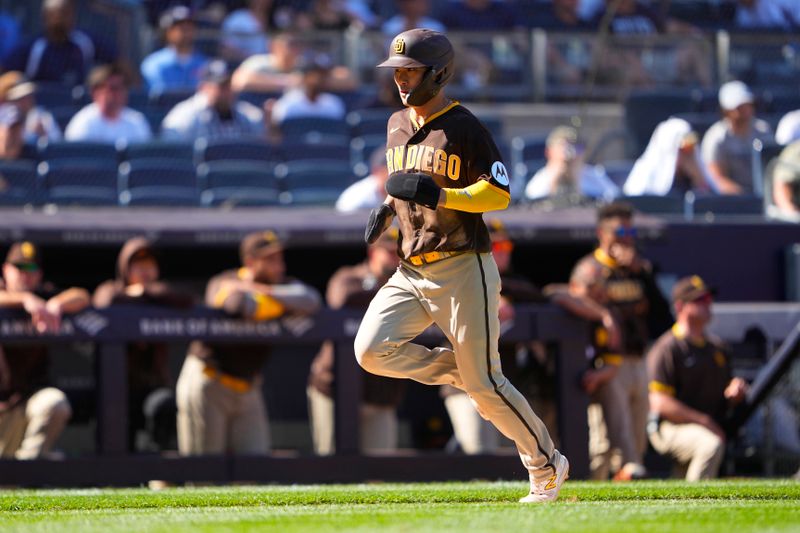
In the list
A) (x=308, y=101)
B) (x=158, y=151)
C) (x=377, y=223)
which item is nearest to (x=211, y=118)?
(x=158, y=151)

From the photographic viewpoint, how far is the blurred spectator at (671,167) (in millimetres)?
11055

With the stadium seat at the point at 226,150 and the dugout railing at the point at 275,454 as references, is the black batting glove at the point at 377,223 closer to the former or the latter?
the dugout railing at the point at 275,454

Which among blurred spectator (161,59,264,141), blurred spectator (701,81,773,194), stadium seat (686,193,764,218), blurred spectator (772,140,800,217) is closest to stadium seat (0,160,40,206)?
blurred spectator (161,59,264,141)

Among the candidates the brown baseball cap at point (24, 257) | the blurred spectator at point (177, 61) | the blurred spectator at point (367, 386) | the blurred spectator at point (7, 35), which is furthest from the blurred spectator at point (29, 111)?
the blurred spectator at point (367, 386)

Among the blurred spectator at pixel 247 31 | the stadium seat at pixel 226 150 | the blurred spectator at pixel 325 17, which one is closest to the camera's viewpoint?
the stadium seat at pixel 226 150

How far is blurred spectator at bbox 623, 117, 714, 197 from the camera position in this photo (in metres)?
11.1

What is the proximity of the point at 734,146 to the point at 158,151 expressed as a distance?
15.4 feet

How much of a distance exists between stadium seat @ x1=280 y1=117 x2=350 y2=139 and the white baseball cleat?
6562 millimetres

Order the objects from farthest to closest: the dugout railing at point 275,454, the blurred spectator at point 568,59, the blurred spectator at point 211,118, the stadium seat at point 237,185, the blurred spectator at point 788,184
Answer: the blurred spectator at point 568,59, the blurred spectator at point 211,118, the blurred spectator at point 788,184, the stadium seat at point 237,185, the dugout railing at point 275,454

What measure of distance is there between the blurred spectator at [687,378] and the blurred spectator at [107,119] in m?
4.52

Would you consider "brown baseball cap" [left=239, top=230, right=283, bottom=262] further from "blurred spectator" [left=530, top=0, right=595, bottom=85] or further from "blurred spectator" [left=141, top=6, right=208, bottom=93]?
"blurred spectator" [left=530, top=0, right=595, bottom=85]

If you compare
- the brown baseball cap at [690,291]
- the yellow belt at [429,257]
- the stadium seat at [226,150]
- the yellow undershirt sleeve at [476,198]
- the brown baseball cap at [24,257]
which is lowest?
the brown baseball cap at [690,291]

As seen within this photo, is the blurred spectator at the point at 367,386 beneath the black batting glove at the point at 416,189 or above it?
beneath

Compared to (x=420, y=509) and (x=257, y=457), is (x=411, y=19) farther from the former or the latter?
(x=420, y=509)
